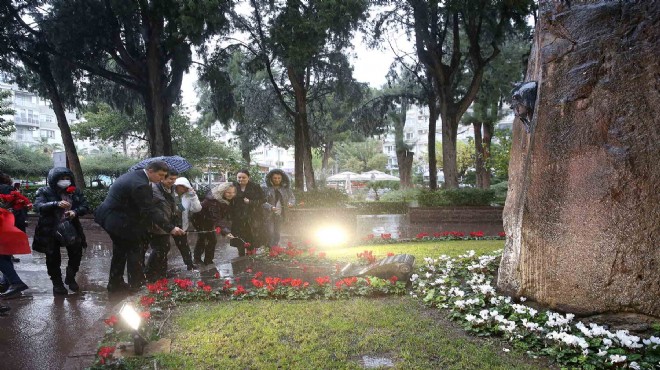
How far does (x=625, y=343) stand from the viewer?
11.6ft

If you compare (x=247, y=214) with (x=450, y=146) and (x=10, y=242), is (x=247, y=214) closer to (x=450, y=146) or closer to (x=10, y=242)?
(x=10, y=242)

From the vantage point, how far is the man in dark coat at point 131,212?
615 cm

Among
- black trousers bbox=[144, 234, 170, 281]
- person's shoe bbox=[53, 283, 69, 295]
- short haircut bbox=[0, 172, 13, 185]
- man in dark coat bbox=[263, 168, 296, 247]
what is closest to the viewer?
person's shoe bbox=[53, 283, 69, 295]

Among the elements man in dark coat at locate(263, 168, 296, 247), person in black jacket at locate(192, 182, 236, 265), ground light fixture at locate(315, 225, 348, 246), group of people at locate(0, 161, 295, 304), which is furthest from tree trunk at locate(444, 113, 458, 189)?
group of people at locate(0, 161, 295, 304)

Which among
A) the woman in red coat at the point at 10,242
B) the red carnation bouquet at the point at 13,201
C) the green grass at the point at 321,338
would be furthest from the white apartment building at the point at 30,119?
the green grass at the point at 321,338

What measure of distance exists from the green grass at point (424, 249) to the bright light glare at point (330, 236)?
3.53ft

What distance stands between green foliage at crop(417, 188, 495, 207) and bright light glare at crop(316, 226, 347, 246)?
3925 millimetres

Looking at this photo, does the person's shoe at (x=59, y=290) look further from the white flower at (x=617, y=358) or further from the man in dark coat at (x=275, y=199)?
the white flower at (x=617, y=358)

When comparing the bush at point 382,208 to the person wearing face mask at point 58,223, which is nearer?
the person wearing face mask at point 58,223

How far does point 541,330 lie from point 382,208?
17881 mm

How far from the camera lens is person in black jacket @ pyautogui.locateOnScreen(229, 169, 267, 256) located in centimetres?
864

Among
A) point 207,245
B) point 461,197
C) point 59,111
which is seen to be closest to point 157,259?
point 207,245

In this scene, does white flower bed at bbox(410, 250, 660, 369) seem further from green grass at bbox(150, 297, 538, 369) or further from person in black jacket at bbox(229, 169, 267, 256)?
person in black jacket at bbox(229, 169, 267, 256)

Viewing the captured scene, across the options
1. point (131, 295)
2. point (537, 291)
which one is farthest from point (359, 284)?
point (131, 295)
